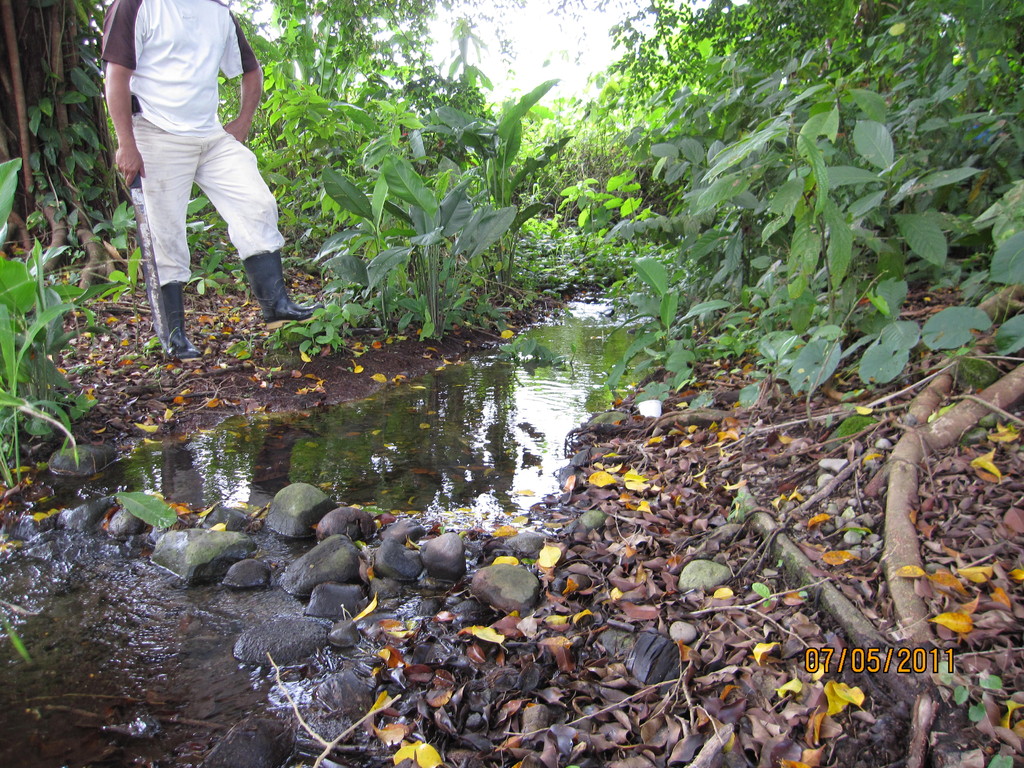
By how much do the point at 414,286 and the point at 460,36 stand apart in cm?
222

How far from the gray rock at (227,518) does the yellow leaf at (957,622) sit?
6.41 feet

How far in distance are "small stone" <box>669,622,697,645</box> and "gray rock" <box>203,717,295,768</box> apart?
825 millimetres

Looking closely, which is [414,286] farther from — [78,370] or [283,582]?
[283,582]

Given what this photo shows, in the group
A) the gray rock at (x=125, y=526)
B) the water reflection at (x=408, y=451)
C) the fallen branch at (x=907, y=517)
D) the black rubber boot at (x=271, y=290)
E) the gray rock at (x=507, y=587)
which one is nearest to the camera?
the fallen branch at (x=907, y=517)

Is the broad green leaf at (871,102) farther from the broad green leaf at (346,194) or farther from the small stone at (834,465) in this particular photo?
the broad green leaf at (346,194)

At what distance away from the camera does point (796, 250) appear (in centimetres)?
197

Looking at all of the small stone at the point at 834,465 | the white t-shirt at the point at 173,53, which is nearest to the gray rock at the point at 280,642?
the small stone at the point at 834,465

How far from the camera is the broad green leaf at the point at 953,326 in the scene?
1743mm

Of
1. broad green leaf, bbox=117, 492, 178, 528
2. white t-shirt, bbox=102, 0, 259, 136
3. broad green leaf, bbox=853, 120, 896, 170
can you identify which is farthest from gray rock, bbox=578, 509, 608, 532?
white t-shirt, bbox=102, 0, 259, 136

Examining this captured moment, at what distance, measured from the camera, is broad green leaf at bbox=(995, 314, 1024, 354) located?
1703 millimetres

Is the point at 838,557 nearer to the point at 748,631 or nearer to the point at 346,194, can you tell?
the point at 748,631

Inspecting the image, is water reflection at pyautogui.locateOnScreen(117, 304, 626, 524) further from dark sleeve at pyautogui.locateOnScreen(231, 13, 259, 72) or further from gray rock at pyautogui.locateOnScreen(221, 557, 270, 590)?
dark sleeve at pyautogui.locateOnScreen(231, 13, 259, 72)

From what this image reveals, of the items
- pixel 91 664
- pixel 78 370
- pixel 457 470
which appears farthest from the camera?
pixel 78 370

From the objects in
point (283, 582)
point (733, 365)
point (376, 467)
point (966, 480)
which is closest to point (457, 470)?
point (376, 467)
